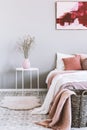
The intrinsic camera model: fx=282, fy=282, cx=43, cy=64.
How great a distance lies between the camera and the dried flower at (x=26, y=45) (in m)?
6.11

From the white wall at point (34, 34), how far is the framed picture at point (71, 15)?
0.11 m

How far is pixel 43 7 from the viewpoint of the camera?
243 inches

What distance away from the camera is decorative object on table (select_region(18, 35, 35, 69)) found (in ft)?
19.6

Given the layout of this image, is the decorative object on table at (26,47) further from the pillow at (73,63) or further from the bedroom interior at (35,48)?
the pillow at (73,63)

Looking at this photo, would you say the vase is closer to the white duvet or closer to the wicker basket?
the white duvet

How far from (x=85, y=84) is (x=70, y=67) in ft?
5.33

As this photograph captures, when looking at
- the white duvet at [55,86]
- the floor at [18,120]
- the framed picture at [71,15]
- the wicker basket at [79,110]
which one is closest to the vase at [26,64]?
the framed picture at [71,15]

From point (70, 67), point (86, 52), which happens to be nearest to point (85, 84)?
point (70, 67)

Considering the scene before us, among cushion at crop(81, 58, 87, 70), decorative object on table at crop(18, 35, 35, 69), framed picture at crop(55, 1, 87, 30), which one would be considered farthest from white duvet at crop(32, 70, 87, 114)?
framed picture at crop(55, 1, 87, 30)

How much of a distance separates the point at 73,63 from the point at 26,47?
1089mm

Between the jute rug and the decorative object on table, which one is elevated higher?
the decorative object on table

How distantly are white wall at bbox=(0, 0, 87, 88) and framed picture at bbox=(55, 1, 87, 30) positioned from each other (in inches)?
4.4

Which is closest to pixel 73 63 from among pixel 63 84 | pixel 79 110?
pixel 63 84

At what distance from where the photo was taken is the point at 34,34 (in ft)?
20.4
